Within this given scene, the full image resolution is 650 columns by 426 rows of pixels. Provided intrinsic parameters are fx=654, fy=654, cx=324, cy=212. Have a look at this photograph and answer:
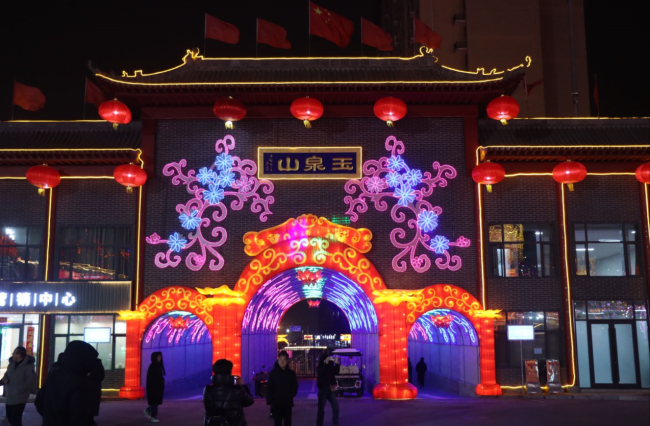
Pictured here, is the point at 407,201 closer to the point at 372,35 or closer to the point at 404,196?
the point at 404,196

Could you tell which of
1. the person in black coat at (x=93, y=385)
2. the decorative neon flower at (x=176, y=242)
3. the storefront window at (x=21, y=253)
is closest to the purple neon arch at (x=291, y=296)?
the decorative neon flower at (x=176, y=242)

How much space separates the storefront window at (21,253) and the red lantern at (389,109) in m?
10.6

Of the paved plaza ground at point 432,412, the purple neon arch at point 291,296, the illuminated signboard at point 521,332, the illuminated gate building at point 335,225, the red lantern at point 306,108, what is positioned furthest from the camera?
the purple neon arch at point 291,296

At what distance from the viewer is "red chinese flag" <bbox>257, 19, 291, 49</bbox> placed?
19359mm

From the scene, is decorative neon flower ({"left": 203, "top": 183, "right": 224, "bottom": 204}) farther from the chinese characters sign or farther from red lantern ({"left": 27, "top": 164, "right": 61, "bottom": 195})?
red lantern ({"left": 27, "top": 164, "right": 61, "bottom": 195})

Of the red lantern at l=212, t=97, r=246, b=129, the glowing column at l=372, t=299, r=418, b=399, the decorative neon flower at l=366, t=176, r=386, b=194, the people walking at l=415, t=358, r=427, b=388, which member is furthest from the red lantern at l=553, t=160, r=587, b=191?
the red lantern at l=212, t=97, r=246, b=129

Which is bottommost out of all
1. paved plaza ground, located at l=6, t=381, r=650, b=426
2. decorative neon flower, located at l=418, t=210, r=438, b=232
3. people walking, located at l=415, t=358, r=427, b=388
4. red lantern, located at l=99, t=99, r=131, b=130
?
paved plaza ground, located at l=6, t=381, r=650, b=426

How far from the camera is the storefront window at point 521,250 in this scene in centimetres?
1942

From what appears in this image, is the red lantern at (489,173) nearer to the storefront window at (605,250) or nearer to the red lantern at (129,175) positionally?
the storefront window at (605,250)

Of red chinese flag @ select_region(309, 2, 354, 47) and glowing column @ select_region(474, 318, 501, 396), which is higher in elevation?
red chinese flag @ select_region(309, 2, 354, 47)

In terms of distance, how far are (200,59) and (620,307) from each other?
14803mm

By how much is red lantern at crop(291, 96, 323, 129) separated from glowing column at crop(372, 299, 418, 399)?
5.57 meters

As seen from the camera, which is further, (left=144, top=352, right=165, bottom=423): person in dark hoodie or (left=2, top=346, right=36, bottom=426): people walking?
(left=144, top=352, right=165, bottom=423): person in dark hoodie

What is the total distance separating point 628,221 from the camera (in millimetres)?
19750
